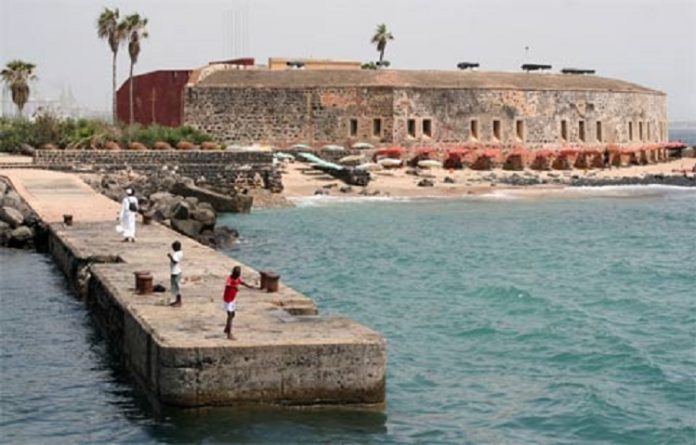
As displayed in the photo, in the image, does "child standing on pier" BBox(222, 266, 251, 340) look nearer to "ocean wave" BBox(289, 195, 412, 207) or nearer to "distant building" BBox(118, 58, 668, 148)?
"ocean wave" BBox(289, 195, 412, 207)

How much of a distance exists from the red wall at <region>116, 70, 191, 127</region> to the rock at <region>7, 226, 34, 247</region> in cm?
2909

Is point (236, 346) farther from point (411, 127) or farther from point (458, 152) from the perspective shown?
point (411, 127)

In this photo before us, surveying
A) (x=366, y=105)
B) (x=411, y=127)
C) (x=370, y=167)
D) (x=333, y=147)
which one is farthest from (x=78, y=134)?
(x=411, y=127)

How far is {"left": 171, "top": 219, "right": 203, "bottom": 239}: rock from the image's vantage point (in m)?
26.5

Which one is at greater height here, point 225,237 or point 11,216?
point 11,216

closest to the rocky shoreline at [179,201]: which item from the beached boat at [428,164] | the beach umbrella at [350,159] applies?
the beach umbrella at [350,159]

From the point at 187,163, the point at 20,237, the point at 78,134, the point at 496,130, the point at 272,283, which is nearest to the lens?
the point at 272,283

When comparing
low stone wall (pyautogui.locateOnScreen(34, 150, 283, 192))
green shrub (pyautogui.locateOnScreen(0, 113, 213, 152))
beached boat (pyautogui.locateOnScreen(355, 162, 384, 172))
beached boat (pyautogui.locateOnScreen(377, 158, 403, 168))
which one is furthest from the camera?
beached boat (pyautogui.locateOnScreen(377, 158, 403, 168))

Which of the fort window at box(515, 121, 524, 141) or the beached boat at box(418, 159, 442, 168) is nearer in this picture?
the beached boat at box(418, 159, 442, 168)

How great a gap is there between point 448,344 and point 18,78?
3848cm

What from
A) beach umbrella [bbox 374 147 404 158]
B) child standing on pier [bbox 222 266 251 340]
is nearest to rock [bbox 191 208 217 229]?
child standing on pier [bbox 222 266 251 340]

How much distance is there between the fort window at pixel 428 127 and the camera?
174ft

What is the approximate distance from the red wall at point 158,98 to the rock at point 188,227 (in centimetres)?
2585

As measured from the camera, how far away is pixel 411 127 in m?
52.8
